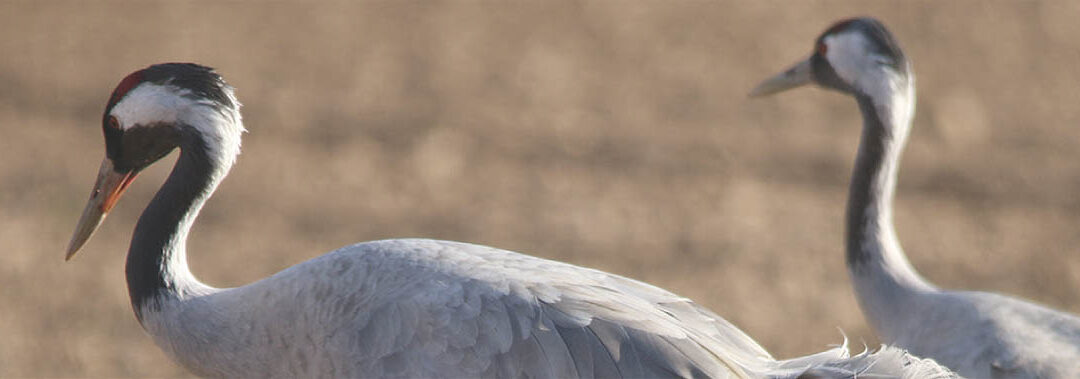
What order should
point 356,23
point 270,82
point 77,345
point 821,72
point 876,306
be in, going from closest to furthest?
point 876,306
point 821,72
point 77,345
point 270,82
point 356,23

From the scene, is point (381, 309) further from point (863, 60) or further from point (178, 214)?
point (863, 60)

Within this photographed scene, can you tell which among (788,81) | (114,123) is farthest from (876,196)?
(114,123)

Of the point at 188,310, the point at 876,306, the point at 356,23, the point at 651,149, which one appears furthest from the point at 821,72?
the point at 356,23

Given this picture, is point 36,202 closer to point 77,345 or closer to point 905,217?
point 77,345

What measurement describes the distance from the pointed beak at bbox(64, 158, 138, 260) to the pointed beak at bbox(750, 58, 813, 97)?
2657 mm

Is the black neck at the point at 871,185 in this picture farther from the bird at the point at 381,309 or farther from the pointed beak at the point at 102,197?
the pointed beak at the point at 102,197

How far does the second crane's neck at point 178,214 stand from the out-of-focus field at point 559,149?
255 cm

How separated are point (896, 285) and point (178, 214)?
249cm

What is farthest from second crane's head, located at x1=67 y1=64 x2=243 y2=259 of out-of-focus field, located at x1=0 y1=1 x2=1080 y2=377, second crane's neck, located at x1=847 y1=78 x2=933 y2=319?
out-of-focus field, located at x1=0 y1=1 x2=1080 y2=377

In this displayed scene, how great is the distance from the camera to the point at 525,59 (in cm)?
1095

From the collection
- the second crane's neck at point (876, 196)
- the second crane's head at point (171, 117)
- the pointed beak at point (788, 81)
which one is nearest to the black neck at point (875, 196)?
the second crane's neck at point (876, 196)

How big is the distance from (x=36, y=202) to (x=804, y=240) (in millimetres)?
4524

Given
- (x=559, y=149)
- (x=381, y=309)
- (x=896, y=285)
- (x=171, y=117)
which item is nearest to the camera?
(x=381, y=309)

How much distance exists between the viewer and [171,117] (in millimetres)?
4199
